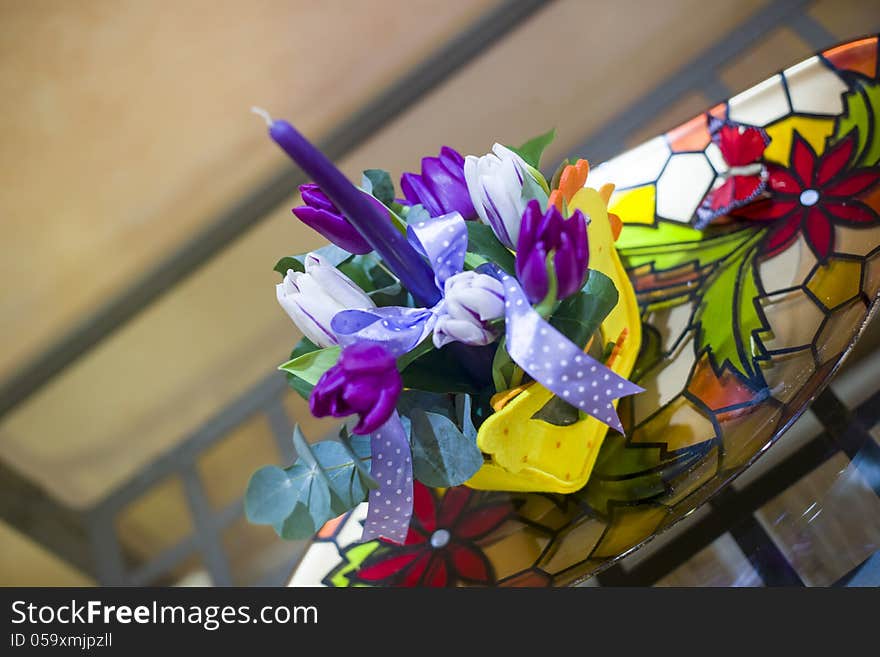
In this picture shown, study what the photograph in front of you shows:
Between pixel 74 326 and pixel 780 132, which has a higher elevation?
pixel 74 326

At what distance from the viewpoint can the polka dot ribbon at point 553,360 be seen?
26cm

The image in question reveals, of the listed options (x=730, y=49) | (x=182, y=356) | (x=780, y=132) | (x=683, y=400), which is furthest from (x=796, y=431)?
(x=182, y=356)

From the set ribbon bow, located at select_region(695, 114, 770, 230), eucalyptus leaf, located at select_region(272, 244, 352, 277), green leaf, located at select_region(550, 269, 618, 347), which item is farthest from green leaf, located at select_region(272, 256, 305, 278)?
ribbon bow, located at select_region(695, 114, 770, 230)

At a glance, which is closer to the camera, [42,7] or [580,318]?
[580,318]

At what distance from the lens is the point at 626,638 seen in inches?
11.1

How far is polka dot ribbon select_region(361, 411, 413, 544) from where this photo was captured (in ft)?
0.92

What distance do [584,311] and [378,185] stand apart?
10 cm

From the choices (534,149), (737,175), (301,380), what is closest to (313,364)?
(301,380)

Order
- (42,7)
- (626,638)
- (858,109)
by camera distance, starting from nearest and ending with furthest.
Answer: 1. (626,638)
2. (858,109)
3. (42,7)

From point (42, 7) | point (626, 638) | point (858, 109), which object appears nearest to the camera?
point (626, 638)

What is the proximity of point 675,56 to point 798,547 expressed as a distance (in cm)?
44

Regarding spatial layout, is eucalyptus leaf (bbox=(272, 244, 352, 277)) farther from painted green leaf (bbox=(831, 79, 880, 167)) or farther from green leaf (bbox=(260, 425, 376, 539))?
painted green leaf (bbox=(831, 79, 880, 167))

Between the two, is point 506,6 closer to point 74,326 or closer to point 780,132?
point 780,132

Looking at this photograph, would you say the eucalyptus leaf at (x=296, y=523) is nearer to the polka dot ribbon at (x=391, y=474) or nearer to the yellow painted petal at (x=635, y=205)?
the polka dot ribbon at (x=391, y=474)
